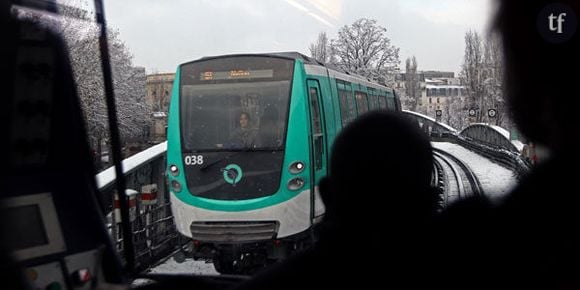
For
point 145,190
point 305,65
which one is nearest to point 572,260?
point 305,65

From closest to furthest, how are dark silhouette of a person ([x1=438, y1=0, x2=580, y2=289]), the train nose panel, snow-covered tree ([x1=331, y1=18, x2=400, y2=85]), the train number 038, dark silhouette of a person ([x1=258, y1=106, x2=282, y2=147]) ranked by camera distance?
dark silhouette of a person ([x1=438, y1=0, x2=580, y2=289]) → snow-covered tree ([x1=331, y1=18, x2=400, y2=85]) → the train nose panel → dark silhouette of a person ([x1=258, y1=106, x2=282, y2=147]) → the train number 038

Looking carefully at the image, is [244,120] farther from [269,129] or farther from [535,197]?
[535,197]

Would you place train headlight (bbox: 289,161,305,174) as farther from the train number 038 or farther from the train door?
the train number 038

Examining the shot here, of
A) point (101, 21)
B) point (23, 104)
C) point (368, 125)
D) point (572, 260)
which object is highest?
point (101, 21)

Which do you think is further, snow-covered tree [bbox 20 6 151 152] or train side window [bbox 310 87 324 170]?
train side window [bbox 310 87 324 170]

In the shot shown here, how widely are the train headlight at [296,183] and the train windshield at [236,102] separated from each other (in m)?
0.43

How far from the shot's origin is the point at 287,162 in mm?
7078

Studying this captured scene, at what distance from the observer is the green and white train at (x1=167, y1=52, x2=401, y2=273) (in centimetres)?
675

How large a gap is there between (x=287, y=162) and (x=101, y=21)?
4839 mm

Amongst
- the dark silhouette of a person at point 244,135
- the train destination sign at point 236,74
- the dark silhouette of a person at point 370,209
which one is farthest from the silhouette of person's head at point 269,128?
the dark silhouette of a person at point 370,209

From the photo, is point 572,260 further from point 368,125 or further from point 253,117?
point 253,117

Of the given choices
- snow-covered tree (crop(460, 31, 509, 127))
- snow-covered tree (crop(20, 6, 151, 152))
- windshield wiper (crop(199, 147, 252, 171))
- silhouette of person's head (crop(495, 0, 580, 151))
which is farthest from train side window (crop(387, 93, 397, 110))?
windshield wiper (crop(199, 147, 252, 171))

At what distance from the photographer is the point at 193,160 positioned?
754 centimetres

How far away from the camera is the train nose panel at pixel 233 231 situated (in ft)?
21.9
